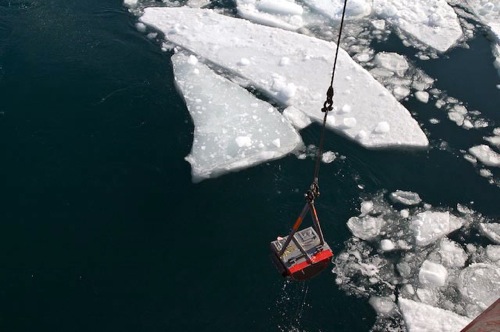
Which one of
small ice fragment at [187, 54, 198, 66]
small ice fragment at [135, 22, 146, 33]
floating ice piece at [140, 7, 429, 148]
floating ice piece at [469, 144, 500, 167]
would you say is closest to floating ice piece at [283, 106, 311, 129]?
floating ice piece at [140, 7, 429, 148]

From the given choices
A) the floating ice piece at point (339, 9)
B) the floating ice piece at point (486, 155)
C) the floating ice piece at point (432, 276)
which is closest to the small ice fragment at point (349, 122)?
the floating ice piece at point (486, 155)

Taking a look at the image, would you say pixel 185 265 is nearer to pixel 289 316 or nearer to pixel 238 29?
pixel 289 316

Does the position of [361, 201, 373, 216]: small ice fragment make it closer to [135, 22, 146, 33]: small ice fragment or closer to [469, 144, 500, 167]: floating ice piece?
[469, 144, 500, 167]: floating ice piece

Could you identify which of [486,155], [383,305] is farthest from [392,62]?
[383,305]

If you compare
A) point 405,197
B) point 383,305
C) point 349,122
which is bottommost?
point 383,305

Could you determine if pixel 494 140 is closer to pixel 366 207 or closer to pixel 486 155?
pixel 486 155

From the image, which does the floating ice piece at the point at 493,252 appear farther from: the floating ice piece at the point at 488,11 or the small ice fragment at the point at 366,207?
the floating ice piece at the point at 488,11
